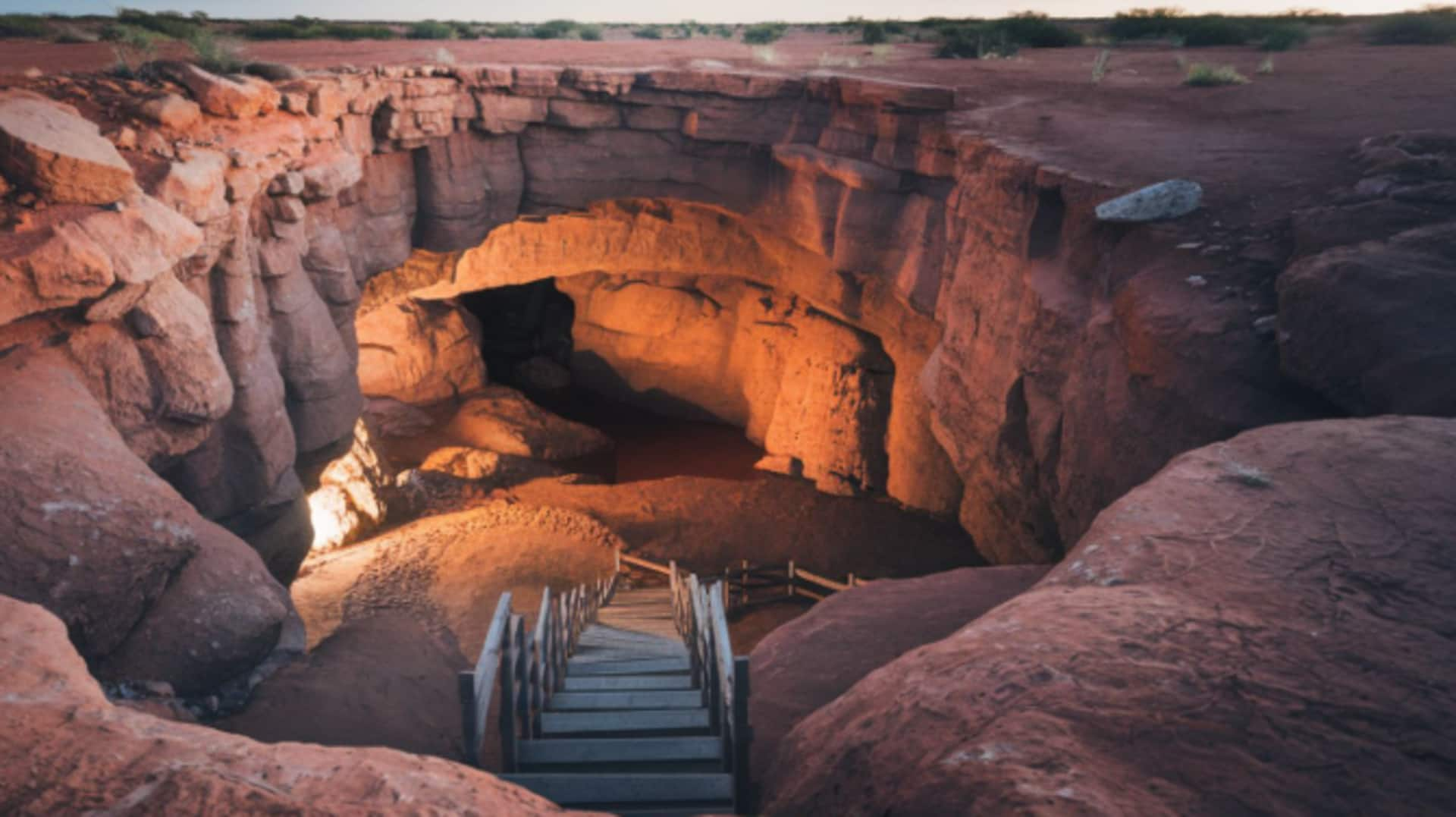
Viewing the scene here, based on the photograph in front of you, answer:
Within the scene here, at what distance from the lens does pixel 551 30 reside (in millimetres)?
28719

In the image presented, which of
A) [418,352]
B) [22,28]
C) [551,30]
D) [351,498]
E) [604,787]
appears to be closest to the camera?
[604,787]

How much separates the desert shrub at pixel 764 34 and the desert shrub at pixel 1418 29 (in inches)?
593

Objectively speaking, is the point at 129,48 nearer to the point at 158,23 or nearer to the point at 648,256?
the point at 158,23

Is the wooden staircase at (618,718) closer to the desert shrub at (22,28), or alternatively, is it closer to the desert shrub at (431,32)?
the desert shrub at (22,28)

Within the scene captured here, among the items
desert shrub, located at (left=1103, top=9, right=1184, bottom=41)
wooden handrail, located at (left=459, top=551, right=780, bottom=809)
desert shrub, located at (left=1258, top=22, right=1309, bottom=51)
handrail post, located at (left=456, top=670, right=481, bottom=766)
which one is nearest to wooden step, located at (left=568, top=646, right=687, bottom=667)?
wooden handrail, located at (left=459, top=551, right=780, bottom=809)

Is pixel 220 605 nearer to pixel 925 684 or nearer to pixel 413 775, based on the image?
pixel 413 775

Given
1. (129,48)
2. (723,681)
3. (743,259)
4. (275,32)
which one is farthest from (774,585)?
(275,32)

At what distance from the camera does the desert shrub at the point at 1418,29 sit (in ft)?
56.2

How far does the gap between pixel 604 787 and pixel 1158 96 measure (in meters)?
13.6

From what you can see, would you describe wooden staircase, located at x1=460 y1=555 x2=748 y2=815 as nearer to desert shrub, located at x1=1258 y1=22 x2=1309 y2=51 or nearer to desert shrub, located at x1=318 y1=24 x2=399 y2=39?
desert shrub, located at x1=1258 y1=22 x2=1309 y2=51

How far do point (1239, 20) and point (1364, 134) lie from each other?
17.6 meters

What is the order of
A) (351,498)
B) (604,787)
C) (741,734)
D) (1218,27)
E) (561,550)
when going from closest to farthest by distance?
(604,787) → (741,734) → (561,550) → (351,498) → (1218,27)

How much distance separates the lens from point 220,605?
19.9ft

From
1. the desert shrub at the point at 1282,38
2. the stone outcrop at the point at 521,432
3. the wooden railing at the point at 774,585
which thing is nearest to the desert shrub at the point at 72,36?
the stone outcrop at the point at 521,432
